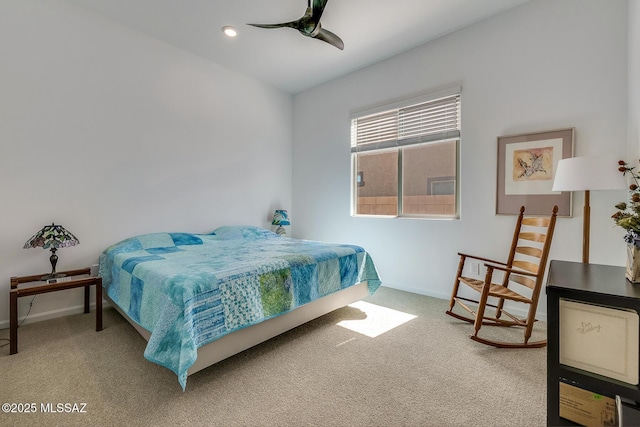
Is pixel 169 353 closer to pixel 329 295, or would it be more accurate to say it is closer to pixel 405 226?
pixel 329 295

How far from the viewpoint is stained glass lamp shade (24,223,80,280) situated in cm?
233

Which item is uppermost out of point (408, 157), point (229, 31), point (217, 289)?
point (229, 31)

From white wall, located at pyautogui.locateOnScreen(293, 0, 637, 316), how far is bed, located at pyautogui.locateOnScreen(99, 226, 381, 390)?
0.86 m

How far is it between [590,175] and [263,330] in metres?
2.38

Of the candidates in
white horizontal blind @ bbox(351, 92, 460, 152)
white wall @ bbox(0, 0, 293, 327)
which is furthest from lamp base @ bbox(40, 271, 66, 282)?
white horizontal blind @ bbox(351, 92, 460, 152)

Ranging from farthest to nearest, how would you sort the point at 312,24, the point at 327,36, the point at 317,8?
the point at 327,36 < the point at 312,24 < the point at 317,8

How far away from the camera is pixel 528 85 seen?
2.61 meters

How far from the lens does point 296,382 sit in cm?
171

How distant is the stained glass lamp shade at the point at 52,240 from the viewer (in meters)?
2.33

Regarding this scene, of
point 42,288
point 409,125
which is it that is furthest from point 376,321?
point 42,288

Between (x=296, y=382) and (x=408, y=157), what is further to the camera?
(x=408, y=157)

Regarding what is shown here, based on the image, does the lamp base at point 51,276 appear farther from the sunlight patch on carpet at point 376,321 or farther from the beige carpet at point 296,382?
the sunlight patch on carpet at point 376,321

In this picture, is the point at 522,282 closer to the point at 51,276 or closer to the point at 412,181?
the point at 412,181

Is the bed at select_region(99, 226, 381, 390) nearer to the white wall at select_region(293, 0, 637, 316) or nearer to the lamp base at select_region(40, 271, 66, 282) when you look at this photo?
the lamp base at select_region(40, 271, 66, 282)
